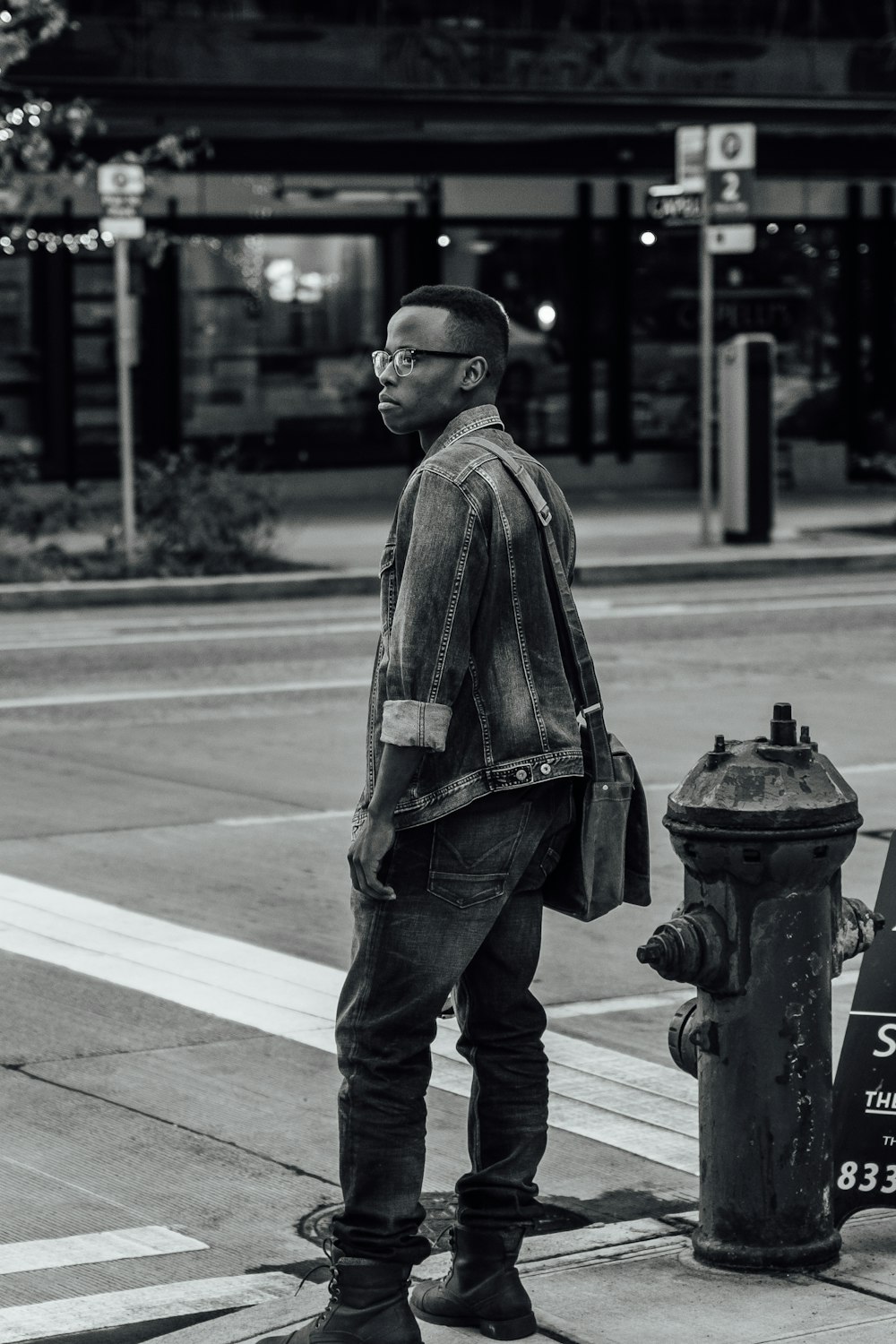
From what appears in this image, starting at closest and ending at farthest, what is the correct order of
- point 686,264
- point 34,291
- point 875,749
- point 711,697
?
1. point 875,749
2. point 711,697
3. point 34,291
4. point 686,264

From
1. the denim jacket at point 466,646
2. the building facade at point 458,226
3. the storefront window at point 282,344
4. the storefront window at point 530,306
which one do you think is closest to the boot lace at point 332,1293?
the denim jacket at point 466,646

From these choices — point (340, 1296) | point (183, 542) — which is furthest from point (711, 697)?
point (340, 1296)

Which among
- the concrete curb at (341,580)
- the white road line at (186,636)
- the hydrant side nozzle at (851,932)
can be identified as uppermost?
the hydrant side nozzle at (851,932)

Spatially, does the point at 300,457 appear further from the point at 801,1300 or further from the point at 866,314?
the point at 801,1300

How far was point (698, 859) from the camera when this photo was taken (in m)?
4.60

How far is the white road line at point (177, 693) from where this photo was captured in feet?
42.4

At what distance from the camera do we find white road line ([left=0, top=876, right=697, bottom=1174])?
5875mm

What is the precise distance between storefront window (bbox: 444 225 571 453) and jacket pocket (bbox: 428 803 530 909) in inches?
912

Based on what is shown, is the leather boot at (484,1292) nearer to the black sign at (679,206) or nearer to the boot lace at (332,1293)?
the boot lace at (332,1293)

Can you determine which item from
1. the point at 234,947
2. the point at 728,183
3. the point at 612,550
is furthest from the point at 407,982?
the point at 728,183

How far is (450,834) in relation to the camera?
13.7ft

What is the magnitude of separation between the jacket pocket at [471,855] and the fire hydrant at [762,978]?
0.47 m

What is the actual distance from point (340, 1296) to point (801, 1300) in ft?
2.95

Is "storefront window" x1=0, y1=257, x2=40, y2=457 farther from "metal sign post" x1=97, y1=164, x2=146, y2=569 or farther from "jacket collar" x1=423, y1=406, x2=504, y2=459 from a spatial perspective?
"jacket collar" x1=423, y1=406, x2=504, y2=459
